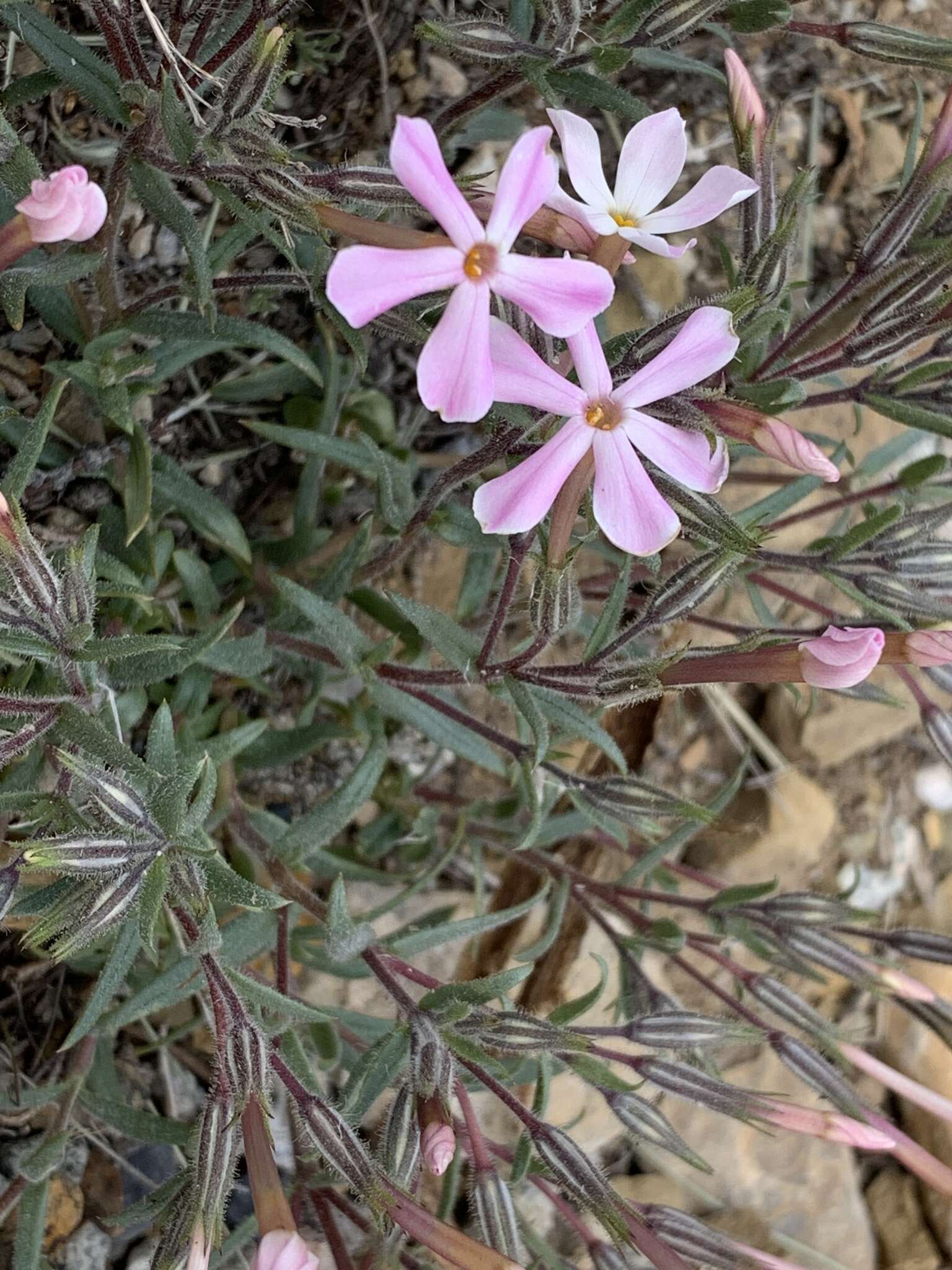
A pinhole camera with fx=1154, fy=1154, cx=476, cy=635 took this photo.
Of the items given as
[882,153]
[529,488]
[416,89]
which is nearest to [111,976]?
[529,488]

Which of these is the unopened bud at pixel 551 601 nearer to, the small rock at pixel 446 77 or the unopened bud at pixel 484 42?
the unopened bud at pixel 484 42

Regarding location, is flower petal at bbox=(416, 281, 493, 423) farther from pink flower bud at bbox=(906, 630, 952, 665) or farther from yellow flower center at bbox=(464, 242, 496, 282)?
pink flower bud at bbox=(906, 630, 952, 665)

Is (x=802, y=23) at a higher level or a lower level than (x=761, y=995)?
higher

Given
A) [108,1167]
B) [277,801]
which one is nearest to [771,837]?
[277,801]

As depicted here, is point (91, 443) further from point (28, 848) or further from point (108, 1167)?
point (108, 1167)

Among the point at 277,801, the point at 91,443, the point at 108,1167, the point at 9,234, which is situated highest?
the point at 9,234

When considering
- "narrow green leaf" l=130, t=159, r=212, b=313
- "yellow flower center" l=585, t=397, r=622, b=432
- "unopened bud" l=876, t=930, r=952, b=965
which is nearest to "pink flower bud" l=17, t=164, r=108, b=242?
"narrow green leaf" l=130, t=159, r=212, b=313

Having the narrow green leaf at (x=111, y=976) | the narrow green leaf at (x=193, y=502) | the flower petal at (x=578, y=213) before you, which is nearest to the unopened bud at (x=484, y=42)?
the flower petal at (x=578, y=213)
